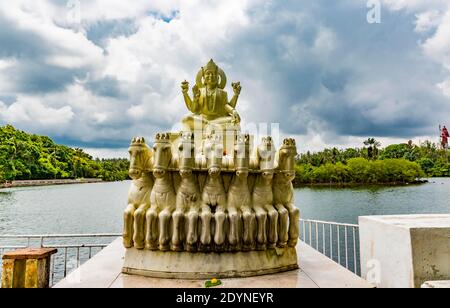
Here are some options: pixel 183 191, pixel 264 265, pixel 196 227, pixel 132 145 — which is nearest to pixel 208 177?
pixel 183 191

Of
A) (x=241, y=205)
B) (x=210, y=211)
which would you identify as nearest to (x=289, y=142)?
(x=241, y=205)

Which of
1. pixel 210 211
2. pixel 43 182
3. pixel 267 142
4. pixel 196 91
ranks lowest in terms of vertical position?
pixel 210 211

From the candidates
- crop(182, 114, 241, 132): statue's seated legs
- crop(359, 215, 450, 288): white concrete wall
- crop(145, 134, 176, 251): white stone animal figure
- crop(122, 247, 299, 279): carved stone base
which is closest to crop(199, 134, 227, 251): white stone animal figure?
crop(122, 247, 299, 279): carved stone base

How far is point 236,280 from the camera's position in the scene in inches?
140

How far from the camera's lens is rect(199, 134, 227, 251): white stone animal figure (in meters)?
3.63

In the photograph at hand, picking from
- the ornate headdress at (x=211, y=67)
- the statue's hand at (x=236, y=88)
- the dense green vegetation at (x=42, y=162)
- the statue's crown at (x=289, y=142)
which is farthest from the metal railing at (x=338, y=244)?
the dense green vegetation at (x=42, y=162)

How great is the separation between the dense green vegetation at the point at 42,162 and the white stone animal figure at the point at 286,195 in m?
27.6

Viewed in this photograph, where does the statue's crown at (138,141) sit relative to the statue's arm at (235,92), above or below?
below

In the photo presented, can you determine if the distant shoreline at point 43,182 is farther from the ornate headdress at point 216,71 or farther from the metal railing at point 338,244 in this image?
the ornate headdress at point 216,71

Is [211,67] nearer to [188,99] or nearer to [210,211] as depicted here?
[188,99]

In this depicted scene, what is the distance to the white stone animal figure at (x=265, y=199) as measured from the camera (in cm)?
374

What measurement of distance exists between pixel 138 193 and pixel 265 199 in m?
1.52

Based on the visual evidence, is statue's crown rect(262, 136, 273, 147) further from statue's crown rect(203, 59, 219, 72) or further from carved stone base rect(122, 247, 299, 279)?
statue's crown rect(203, 59, 219, 72)

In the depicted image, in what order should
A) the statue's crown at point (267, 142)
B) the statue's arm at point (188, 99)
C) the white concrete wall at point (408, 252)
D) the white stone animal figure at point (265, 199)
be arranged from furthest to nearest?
the statue's arm at point (188, 99) → the statue's crown at point (267, 142) → the white stone animal figure at point (265, 199) → the white concrete wall at point (408, 252)
